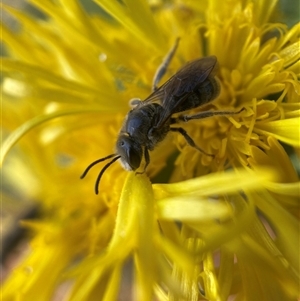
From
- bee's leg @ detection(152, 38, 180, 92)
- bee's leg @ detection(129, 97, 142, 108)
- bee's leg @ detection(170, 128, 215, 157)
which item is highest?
bee's leg @ detection(152, 38, 180, 92)

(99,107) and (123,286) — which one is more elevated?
(99,107)

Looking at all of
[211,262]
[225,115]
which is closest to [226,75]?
[225,115]

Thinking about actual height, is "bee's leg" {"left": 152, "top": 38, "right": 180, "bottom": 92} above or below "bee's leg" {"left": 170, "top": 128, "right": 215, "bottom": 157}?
above

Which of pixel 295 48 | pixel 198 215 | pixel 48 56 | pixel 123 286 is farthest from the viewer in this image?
pixel 123 286

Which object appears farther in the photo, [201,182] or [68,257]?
[68,257]

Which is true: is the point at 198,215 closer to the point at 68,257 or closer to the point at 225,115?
the point at 225,115
